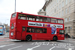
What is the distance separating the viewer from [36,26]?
756 inches

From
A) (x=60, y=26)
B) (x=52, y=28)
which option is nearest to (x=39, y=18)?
(x=52, y=28)

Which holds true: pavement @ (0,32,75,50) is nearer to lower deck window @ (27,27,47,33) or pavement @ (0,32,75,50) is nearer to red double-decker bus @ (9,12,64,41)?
red double-decker bus @ (9,12,64,41)

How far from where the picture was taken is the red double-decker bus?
17750 millimetres

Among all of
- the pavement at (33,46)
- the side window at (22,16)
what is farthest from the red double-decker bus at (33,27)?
the pavement at (33,46)

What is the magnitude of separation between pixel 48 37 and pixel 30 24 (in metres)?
3.95

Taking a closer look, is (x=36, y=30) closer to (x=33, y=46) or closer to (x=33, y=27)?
(x=33, y=27)

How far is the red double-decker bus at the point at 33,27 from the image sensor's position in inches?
699

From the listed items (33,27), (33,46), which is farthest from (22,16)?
(33,46)

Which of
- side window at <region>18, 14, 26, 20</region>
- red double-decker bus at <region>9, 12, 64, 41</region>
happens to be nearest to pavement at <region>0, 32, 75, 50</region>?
red double-decker bus at <region>9, 12, 64, 41</region>

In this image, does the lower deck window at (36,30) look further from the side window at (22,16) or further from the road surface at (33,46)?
the road surface at (33,46)

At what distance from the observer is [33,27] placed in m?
19.0

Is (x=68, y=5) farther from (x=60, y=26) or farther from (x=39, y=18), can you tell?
(x=39, y=18)

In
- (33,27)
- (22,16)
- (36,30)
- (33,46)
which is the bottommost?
(33,46)

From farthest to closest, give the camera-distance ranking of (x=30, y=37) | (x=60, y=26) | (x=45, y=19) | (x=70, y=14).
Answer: (x=70, y=14), (x=60, y=26), (x=45, y=19), (x=30, y=37)
